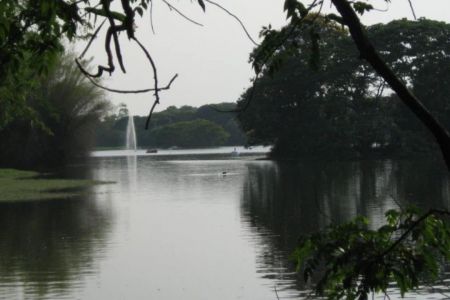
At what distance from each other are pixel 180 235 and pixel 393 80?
1534 cm

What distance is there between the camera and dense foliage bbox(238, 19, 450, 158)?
5469 centimetres

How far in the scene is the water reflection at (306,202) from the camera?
13.3 m

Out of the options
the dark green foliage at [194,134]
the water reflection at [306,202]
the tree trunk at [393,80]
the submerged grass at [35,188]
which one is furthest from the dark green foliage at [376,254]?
the dark green foliage at [194,134]

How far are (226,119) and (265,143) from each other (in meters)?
76.9

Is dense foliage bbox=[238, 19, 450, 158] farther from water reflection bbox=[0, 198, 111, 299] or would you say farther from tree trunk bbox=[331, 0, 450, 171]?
tree trunk bbox=[331, 0, 450, 171]

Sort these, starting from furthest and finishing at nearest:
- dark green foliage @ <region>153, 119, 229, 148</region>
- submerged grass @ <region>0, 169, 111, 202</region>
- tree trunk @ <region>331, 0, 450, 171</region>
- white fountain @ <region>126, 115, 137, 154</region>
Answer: dark green foliage @ <region>153, 119, 229, 148</region>
white fountain @ <region>126, 115, 137, 154</region>
submerged grass @ <region>0, 169, 111, 202</region>
tree trunk @ <region>331, 0, 450, 171</region>

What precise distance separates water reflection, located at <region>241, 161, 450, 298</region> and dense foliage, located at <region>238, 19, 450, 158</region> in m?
16.6

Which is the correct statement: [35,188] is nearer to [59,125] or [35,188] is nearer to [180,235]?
[180,235]

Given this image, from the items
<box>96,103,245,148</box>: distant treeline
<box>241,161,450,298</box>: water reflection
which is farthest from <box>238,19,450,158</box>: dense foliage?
<box>96,103,245,148</box>: distant treeline

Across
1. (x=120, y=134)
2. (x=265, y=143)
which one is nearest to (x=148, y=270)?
(x=265, y=143)

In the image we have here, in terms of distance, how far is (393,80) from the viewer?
2010 mm

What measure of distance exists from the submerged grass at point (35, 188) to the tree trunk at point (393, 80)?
24831 millimetres

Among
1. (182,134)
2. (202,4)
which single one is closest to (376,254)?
(202,4)

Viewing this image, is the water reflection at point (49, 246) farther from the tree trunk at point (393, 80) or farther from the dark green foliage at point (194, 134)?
the dark green foliage at point (194, 134)
